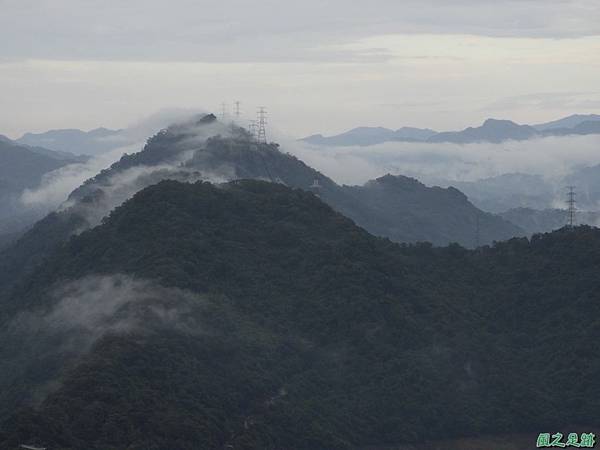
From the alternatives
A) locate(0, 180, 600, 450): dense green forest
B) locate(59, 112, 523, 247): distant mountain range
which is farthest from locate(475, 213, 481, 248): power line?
locate(0, 180, 600, 450): dense green forest

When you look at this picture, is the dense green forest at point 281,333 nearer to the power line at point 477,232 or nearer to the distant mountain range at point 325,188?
the distant mountain range at point 325,188

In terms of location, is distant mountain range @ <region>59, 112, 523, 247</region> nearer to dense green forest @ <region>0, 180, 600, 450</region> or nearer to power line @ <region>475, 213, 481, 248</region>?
power line @ <region>475, 213, 481, 248</region>

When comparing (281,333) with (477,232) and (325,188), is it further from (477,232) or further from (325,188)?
(477,232)

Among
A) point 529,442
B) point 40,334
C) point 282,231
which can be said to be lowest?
point 529,442

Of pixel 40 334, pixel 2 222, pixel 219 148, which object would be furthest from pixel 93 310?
pixel 2 222

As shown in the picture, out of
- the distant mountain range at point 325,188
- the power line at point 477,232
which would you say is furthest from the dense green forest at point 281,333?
the power line at point 477,232

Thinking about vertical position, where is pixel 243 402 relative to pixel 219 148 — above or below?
below

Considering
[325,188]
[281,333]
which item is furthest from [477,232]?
[281,333]

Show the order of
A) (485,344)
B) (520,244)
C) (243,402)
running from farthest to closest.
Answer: (520,244) < (485,344) < (243,402)

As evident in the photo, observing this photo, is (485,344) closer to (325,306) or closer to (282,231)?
(325,306)
